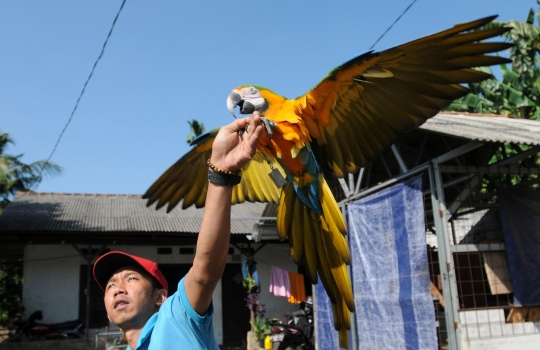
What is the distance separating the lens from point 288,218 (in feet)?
6.68

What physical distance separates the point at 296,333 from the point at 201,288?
24.4 ft

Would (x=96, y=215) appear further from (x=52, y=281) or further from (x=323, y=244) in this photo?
(x=323, y=244)

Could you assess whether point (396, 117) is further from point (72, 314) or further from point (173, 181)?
point (72, 314)

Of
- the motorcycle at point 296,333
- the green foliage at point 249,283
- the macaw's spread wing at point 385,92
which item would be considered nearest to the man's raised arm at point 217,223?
the macaw's spread wing at point 385,92

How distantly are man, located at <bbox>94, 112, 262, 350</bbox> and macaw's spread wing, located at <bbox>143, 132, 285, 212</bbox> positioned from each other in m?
1.27

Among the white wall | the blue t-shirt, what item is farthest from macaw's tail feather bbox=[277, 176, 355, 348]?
the white wall

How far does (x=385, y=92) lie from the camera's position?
7.19 ft

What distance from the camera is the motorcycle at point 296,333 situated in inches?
321

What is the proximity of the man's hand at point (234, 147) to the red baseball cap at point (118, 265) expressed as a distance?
0.62 meters

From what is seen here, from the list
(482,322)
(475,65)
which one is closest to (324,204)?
(475,65)

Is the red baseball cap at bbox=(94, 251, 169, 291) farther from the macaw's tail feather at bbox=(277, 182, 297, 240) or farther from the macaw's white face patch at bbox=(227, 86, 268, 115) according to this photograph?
the macaw's white face patch at bbox=(227, 86, 268, 115)

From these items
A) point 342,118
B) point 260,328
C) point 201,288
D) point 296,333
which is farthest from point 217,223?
point 260,328

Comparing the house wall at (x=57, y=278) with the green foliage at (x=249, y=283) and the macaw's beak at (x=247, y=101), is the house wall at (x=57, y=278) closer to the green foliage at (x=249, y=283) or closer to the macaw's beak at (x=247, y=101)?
the green foliage at (x=249, y=283)

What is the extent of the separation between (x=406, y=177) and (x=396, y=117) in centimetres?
373
